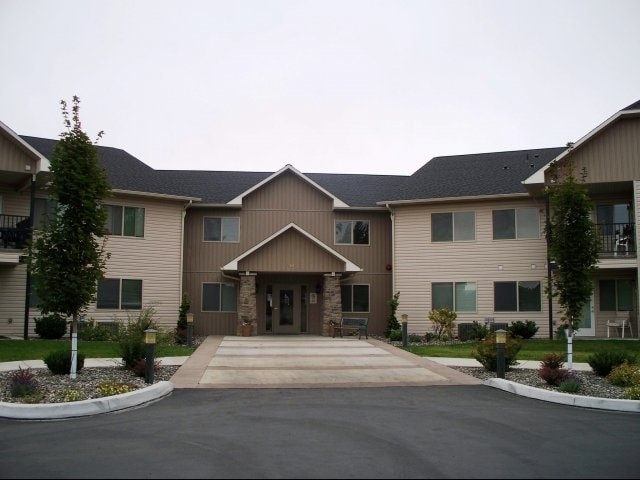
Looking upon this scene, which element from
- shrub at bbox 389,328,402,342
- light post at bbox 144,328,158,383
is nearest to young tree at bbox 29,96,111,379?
light post at bbox 144,328,158,383

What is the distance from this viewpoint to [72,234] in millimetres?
12906

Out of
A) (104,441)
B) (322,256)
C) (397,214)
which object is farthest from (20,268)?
(104,441)

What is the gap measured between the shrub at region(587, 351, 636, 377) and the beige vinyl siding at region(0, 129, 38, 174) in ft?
58.5

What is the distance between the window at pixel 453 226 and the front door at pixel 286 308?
6.53 m

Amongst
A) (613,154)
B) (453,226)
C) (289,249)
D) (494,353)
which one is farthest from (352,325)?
(494,353)

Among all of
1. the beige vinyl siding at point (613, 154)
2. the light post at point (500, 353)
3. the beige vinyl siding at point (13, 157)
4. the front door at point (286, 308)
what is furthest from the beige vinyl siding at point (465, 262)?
the beige vinyl siding at point (13, 157)

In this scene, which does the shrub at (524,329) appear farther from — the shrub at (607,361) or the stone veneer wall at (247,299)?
the stone veneer wall at (247,299)

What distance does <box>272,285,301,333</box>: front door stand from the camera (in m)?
28.3

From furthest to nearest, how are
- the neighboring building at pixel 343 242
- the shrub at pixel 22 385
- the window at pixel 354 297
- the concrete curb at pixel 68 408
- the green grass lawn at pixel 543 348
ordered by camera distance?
the window at pixel 354 297, the neighboring building at pixel 343 242, the green grass lawn at pixel 543 348, the shrub at pixel 22 385, the concrete curb at pixel 68 408

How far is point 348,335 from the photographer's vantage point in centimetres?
2683

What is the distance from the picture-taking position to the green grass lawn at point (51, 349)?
55.9 ft

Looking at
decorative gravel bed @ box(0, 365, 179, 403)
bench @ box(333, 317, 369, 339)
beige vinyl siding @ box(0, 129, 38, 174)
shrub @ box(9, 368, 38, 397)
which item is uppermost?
beige vinyl siding @ box(0, 129, 38, 174)

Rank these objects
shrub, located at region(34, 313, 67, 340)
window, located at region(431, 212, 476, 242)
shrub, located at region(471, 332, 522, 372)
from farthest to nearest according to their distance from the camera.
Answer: window, located at region(431, 212, 476, 242)
shrub, located at region(34, 313, 67, 340)
shrub, located at region(471, 332, 522, 372)

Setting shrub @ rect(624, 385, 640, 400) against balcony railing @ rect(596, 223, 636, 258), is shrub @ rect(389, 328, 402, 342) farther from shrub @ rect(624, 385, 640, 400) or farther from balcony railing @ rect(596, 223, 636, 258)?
shrub @ rect(624, 385, 640, 400)
